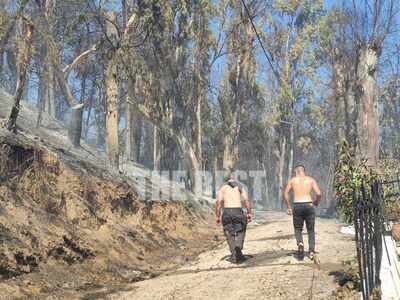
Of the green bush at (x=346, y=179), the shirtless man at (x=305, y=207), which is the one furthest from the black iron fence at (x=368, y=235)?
the shirtless man at (x=305, y=207)

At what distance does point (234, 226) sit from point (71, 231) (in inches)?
128

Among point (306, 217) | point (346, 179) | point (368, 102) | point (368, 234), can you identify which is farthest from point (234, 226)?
point (368, 102)

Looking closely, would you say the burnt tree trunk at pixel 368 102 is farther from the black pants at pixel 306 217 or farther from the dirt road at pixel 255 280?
the black pants at pixel 306 217

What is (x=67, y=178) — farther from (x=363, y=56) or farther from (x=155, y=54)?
(x=155, y=54)

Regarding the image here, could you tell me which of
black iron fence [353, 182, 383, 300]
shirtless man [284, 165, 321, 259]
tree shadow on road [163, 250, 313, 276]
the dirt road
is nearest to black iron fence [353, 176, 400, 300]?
black iron fence [353, 182, 383, 300]

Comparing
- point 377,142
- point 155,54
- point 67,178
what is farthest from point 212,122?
point 67,178

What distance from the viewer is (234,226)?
33.2 feet

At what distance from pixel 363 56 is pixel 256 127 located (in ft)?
81.8

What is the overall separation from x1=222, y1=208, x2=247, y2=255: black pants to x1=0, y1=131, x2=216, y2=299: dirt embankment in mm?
1647

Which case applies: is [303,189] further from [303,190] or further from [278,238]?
[278,238]

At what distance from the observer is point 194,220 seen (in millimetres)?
19203

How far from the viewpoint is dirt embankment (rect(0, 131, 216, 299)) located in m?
8.65

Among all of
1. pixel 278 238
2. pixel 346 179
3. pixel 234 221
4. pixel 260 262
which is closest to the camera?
pixel 346 179

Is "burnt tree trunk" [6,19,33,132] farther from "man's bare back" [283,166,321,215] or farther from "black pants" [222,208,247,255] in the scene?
"man's bare back" [283,166,321,215]
